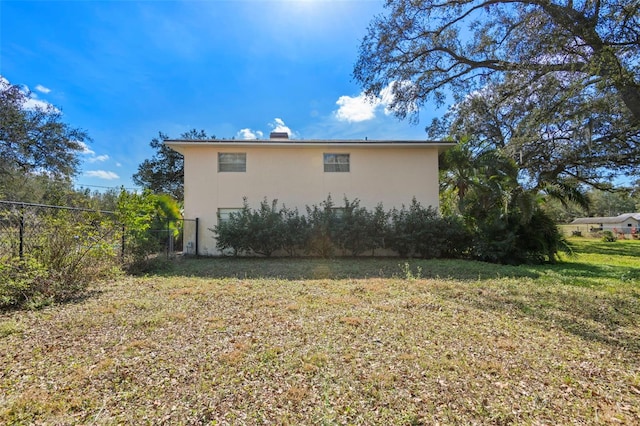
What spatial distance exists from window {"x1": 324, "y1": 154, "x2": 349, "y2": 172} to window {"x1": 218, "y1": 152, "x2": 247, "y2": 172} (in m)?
3.22

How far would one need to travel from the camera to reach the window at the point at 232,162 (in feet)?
37.0

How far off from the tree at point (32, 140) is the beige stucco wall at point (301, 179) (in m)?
7.34

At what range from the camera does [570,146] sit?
11352 mm

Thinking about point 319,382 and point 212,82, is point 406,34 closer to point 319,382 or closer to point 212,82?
point 212,82

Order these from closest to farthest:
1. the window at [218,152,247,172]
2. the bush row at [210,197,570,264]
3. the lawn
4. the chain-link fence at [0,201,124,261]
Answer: the lawn
the chain-link fence at [0,201,124,261]
the bush row at [210,197,570,264]
the window at [218,152,247,172]

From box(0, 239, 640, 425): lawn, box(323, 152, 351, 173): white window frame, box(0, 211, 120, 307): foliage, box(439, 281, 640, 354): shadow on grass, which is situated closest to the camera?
box(0, 239, 640, 425): lawn

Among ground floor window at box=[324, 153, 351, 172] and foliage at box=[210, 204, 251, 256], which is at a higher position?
ground floor window at box=[324, 153, 351, 172]

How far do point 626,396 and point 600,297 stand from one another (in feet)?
12.4

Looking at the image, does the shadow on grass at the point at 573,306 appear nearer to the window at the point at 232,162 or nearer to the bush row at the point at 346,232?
the bush row at the point at 346,232

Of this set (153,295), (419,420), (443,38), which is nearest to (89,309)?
(153,295)

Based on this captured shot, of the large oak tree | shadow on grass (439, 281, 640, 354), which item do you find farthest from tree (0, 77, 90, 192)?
shadow on grass (439, 281, 640, 354)

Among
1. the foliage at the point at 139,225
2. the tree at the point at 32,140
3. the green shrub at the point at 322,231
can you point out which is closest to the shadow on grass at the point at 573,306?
the green shrub at the point at 322,231

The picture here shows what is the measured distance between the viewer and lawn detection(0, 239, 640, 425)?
208 cm

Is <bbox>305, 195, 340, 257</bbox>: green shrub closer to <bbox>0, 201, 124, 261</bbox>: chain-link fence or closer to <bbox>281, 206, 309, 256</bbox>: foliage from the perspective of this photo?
<bbox>281, 206, 309, 256</bbox>: foliage
